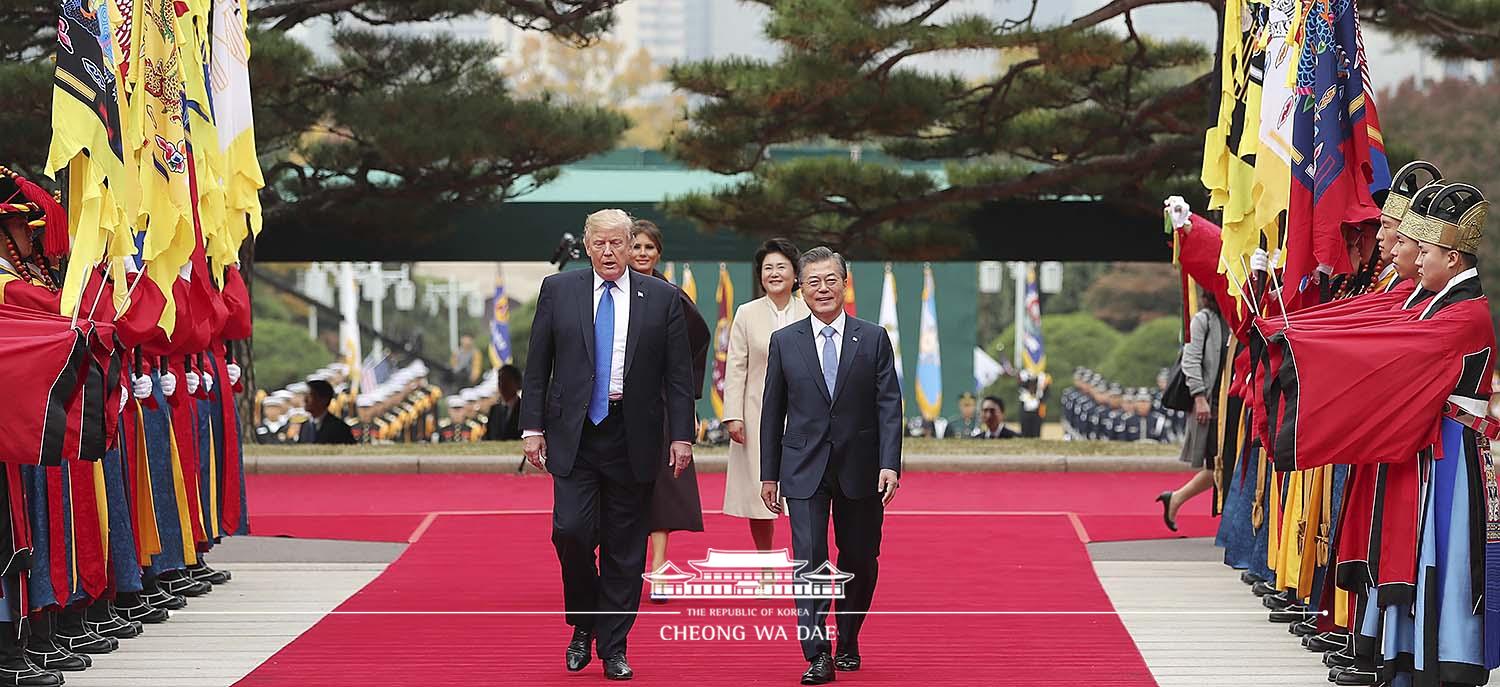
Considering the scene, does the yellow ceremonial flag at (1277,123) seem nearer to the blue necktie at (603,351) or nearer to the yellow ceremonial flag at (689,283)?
the blue necktie at (603,351)

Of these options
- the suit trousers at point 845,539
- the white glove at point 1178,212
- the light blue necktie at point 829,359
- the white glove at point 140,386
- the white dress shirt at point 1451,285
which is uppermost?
the white glove at point 1178,212

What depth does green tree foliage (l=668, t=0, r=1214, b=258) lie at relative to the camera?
13.2 meters

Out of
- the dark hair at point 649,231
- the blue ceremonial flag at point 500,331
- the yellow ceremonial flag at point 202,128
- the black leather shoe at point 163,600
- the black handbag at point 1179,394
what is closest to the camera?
the black leather shoe at point 163,600

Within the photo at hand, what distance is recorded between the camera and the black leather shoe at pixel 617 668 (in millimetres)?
5488

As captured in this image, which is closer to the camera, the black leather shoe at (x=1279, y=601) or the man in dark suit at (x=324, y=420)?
the black leather shoe at (x=1279, y=601)

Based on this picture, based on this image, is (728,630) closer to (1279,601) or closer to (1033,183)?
(1279,601)

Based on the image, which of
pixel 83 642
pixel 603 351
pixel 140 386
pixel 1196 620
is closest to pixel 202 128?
pixel 140 386

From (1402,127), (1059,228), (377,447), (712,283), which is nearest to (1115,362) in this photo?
(1402,127)

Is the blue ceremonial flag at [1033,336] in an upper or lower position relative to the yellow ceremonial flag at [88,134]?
lower

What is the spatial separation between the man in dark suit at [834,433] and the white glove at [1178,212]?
2.02 metres

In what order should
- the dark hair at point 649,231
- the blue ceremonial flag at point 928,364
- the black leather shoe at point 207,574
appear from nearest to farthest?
the dark hair at point 649,231, the black leather shoe at point 207,574, the blue ceremonial flag at point 928,364

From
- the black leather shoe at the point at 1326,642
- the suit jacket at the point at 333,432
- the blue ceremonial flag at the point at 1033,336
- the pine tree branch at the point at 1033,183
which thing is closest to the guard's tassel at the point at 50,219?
the black leather shoe at the point at 1326,642

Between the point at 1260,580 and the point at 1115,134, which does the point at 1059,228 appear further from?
the point at 1260,580

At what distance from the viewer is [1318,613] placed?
5.96 meters
